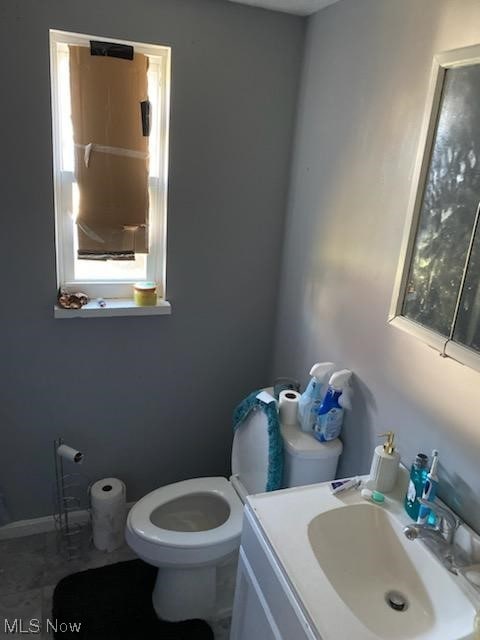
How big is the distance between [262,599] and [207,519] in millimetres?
733

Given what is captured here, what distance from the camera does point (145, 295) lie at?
6.67ft

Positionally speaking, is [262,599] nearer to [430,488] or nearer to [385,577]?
[385,577]

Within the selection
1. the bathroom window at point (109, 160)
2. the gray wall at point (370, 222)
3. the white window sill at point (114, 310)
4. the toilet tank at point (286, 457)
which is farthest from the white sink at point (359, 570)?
the bathroom window at point (109, 160)

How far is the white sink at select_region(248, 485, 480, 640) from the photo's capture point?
1.05 metres

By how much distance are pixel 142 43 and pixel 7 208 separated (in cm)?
77

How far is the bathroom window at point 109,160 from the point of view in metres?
1.81

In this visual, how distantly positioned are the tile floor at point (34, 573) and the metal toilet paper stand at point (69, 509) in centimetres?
4

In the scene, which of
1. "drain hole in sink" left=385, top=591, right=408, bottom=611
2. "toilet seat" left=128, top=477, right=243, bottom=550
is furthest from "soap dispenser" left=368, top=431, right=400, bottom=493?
"toilet seat" left=128, top=477, right=243, bottom=550

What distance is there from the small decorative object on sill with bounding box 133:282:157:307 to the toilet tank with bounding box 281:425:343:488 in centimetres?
77

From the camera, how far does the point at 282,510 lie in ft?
4.29

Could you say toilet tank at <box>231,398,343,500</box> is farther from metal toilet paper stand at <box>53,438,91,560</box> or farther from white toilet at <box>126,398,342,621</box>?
metal toilet paper stand at <box>53,438,91,560</box>

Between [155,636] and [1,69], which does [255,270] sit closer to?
[1,69]

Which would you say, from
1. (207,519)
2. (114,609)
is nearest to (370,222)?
(207,519)

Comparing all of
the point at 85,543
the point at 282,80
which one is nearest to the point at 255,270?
the point at 282,80
